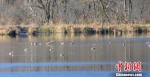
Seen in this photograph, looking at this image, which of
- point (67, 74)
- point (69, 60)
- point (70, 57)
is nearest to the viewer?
point (67, 74)

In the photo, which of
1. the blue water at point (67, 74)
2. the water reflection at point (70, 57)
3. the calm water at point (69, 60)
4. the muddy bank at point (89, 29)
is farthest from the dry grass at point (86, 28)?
the blue water at point (67, 74)

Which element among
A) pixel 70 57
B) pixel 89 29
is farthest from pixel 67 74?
pixel 89 29

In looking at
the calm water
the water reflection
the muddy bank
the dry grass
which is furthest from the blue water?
the dry grass

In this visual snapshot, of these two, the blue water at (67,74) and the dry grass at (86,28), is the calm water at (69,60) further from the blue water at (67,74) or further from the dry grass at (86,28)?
the dry grass at (86,28)

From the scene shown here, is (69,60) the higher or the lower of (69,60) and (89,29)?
the lower

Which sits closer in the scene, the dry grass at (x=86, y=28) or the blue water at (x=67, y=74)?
the blue water at (x=67, y=74)

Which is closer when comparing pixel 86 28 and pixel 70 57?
pixel 70 57

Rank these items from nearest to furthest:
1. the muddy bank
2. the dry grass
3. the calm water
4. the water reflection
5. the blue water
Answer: the blue water
the calm water
the water reflection
the muddy bank
the dry grass

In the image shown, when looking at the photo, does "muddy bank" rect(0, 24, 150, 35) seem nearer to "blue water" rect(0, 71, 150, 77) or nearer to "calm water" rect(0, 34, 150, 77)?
"calm water" rect(0, 34, 150, 77)

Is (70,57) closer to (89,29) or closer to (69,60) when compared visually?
(69,60)

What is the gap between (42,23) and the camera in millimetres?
62188

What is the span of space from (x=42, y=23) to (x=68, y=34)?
805cm

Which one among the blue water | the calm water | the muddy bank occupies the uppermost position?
the muddy bank

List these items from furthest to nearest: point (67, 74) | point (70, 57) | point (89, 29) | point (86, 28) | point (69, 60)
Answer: point (86, 28)
point (89, 29)
point (70, 57)
point (69, 60)
point (67, 74)
